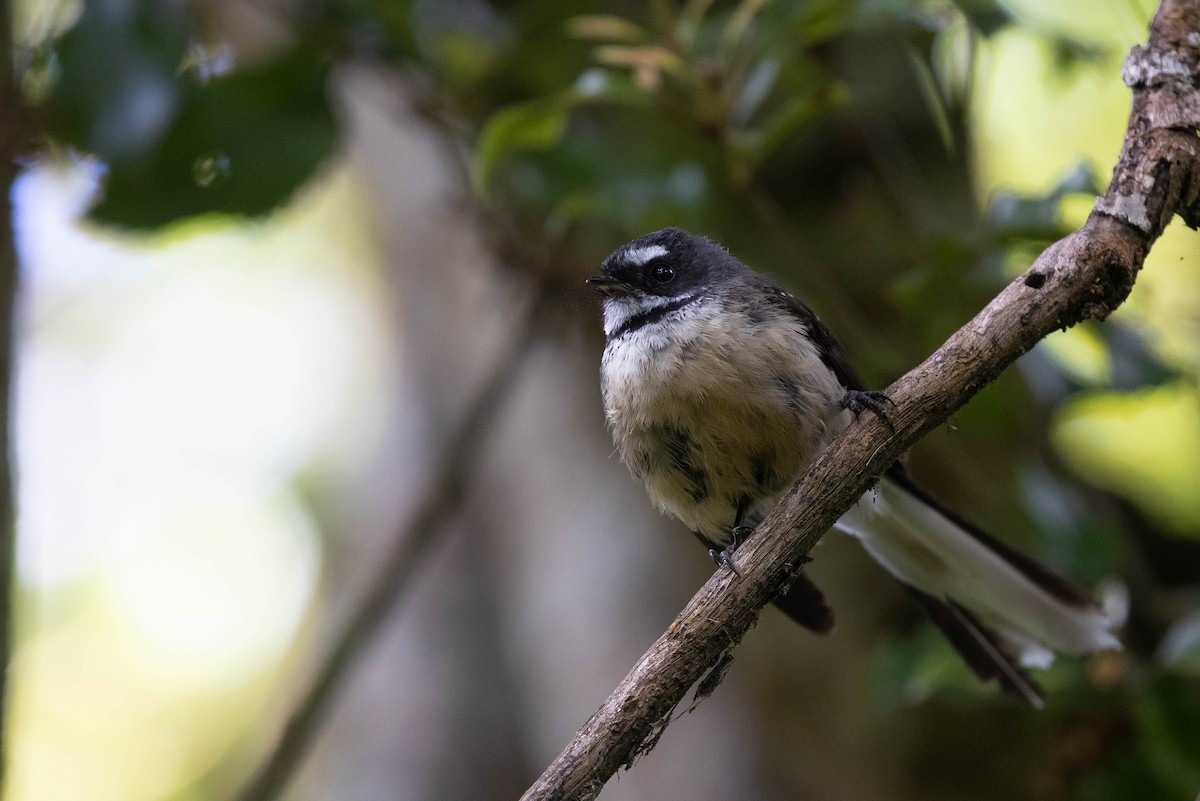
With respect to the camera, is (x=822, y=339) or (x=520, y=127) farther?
(x=520, y=127)

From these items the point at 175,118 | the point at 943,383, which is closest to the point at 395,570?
the point at 175,118

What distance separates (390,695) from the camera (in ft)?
19.2

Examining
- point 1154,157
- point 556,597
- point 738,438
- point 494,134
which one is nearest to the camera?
point 1154,157

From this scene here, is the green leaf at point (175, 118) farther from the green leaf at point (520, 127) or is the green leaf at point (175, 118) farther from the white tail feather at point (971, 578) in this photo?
the white tail feather at point (971, 578)

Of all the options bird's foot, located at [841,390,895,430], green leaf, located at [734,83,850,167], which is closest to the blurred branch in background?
bird's foot, located at [841,390,895,430]

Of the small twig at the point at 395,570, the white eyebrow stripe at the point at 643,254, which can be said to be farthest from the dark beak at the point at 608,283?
the small twig at the point at 395,570

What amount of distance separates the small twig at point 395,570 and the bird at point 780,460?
45.3 inches

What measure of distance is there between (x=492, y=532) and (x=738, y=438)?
3.64 metres

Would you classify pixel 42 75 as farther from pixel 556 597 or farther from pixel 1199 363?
pixel 1199 363

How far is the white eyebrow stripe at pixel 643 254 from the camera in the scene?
3.61m

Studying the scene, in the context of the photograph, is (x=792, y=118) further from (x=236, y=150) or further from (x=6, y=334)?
(x=6, y=334)

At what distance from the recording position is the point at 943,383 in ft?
6.85

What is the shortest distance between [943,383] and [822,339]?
4.09 feet

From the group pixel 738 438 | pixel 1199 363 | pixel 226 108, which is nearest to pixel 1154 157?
pixel 738 438
